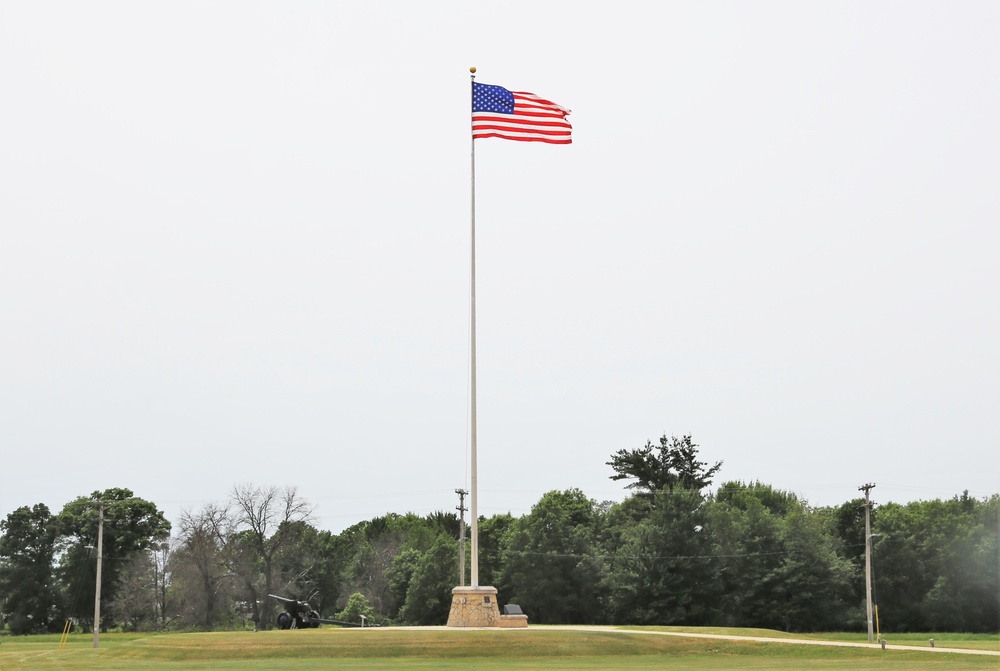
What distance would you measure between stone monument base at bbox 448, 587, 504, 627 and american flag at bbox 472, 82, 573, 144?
17.0 meters

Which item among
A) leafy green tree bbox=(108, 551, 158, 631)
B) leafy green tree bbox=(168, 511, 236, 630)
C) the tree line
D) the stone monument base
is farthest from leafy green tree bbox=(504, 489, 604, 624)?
the stone monument base

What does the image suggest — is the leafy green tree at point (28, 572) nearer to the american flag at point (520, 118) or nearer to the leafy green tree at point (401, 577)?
the leafy green tree at point (401, 577)

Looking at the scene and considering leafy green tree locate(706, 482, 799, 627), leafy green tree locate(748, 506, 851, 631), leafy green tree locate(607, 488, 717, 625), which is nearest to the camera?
leafy green tree locate(748, 506, 851, 631)

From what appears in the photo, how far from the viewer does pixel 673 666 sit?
110ft

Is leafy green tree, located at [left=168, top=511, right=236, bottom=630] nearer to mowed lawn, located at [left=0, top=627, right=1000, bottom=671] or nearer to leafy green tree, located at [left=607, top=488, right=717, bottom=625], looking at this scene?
leafy green tree, located at [left=607, top=488, right=717, bottom=625]

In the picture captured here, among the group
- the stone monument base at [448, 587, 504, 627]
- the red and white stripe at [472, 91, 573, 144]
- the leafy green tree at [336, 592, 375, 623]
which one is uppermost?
the red and white stripe at [472, 91, 573, 144]

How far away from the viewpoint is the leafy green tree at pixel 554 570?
7800cm

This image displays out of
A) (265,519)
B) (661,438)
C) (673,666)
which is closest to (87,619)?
(265,519)

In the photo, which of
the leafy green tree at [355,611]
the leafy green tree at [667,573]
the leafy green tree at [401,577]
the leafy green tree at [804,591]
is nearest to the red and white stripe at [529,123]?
the leafy green tree at [667,573]

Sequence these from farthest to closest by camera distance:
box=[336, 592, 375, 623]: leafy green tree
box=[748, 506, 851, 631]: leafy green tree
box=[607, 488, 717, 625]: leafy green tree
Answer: box=[336, 592, 375, 623]: leafy green tree, box=[607, 488, 717, 625]: leafy green tree, box=[748, 506, 851, 631]: leafy green tree

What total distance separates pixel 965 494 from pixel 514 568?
32.9m

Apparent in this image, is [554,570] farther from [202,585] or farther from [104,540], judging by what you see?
[104,540]

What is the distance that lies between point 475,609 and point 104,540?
175ft

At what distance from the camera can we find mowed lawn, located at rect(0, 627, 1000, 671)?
34.9 m
